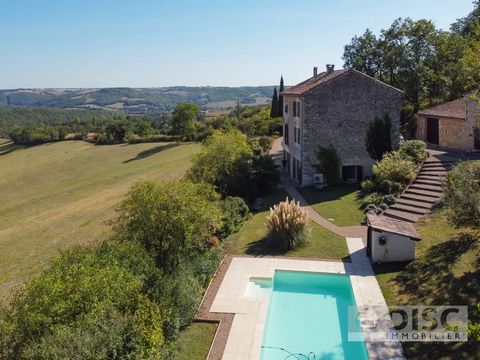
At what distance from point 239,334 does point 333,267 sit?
277 inches

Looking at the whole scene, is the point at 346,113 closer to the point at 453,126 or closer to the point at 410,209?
the point at 453,126

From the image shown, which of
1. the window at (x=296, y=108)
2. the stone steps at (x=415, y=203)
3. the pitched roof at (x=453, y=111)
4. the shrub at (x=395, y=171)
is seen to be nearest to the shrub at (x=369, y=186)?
the shrub at (x=395, y=171)

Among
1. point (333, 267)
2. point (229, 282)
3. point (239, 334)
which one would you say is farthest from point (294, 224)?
point (239, 334)

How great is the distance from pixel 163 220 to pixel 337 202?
16275mm

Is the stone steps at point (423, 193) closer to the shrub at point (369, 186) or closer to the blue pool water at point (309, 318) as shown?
the shrub at point (369, 186)

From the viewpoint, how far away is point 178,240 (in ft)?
55.4

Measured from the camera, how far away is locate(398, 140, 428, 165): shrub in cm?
2981

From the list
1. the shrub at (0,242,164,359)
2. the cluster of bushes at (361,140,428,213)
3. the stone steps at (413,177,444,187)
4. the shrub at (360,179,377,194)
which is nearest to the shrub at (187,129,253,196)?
the shrub at (360,179,377,194)

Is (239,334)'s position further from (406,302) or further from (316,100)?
(316,100)

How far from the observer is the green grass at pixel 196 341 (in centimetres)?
1271

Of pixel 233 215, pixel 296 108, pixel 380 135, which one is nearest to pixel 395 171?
pixel 380 135

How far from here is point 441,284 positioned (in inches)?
609

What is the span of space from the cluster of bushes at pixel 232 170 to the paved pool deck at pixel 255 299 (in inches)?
436

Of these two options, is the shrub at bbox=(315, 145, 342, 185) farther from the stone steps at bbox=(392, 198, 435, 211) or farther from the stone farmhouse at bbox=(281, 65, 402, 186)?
the stone steps at bbox=(392, 198, 435, 211)
